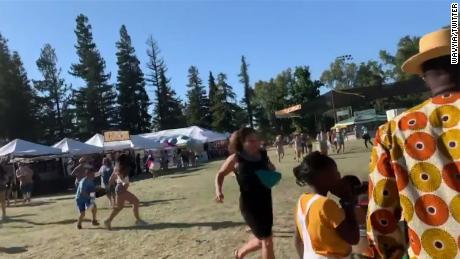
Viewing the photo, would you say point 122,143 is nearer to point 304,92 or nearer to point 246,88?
point 304,92

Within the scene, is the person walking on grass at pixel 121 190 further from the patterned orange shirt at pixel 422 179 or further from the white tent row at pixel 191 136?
the white tent row at pixel 191 136

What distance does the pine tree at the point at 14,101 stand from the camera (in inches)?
2185

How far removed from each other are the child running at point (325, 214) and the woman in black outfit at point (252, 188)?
2.15 metres

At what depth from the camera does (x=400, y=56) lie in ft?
274

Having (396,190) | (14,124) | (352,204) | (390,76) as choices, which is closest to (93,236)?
(352,204)

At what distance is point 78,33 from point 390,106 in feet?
155

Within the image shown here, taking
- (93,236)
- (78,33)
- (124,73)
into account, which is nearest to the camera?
(93,236)

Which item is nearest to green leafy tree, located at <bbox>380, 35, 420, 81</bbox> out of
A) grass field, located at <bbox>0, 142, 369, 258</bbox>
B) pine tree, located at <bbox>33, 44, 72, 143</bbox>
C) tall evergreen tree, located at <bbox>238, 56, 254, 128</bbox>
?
tall evergreen tree, located at <bbox>238, 56, 254, 128</bbox>

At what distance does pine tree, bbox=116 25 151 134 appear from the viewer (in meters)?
71.2

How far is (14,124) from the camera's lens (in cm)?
5594

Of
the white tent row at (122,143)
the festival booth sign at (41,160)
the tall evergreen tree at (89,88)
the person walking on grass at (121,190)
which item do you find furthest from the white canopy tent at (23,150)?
the tall evergreen tree at (89,88)

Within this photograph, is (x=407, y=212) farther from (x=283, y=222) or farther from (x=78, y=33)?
(x=78, y=33)

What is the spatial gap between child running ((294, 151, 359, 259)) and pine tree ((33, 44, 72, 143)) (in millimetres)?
62301

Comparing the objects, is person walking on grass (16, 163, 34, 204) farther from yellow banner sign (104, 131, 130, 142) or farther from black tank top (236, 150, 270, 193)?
black tank top (236, 150, 270, 193)
